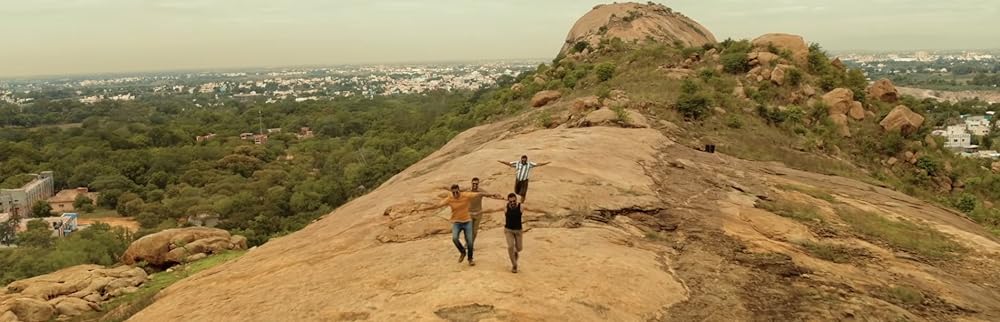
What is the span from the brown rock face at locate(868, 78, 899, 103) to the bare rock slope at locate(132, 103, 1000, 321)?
14.2 m

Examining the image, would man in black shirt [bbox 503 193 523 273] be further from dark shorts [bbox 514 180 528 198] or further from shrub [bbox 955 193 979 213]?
shrub [bbox 955 193 979 213]

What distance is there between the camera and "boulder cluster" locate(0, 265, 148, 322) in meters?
13.1

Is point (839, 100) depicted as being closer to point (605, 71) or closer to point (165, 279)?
point (605, 71)

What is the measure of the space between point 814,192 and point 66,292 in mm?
17127

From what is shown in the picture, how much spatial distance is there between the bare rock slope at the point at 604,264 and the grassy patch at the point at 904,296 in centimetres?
4

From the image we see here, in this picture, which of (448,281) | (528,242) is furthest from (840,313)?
(448,281)

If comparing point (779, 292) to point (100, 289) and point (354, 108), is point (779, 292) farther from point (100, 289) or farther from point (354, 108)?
point (354, 108)

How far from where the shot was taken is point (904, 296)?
870 cm

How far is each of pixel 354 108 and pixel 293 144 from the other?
27.3 meters

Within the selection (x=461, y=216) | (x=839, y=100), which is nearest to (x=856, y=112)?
(x=839, y=100)

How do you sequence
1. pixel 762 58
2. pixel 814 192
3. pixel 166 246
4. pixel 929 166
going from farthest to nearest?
pixel 762 58 < pixel 929 166 < pixel 166 246 < pixel 814 192

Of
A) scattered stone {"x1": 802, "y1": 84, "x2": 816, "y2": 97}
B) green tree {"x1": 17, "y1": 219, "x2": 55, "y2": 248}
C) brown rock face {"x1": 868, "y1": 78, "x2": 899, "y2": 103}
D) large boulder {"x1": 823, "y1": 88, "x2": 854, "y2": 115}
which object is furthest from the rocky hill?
green tree {"x1": 17, "y1": 219, "x2": 55, "y2": 248}

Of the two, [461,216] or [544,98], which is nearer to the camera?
[461,216]

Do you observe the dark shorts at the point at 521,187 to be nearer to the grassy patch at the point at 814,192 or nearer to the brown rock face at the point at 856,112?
the grassy patch at the point at 814,192
